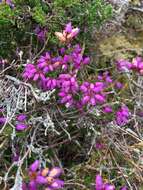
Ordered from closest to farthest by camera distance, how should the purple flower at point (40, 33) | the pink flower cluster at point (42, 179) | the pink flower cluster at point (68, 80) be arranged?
the pink flower cluster at point (42, 179), the pink flower cluster at point (68, 80), the purple flower at point (40, 33)

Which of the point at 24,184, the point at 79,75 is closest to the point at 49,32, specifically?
the point at 79,75

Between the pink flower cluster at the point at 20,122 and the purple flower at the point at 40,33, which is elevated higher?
the purple flower at the point at 40,33

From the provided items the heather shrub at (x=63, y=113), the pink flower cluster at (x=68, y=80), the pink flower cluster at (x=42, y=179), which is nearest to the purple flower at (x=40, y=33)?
the heather shrub at (x=63, y=113)

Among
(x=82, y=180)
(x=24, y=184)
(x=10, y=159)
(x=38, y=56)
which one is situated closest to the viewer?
(x=24, y=184)

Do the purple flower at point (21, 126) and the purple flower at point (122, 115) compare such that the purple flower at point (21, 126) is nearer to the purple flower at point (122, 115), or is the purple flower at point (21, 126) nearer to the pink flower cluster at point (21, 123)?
the pink flower cluster at point (21, 123)

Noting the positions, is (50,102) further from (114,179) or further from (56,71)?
(114,179)

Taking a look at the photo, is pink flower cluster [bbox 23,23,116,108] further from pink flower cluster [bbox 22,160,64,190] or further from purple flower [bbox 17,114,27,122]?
pink flower cluster [bbox 22,160,64,190]

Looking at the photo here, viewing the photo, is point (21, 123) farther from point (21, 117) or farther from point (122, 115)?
point (122, 115)

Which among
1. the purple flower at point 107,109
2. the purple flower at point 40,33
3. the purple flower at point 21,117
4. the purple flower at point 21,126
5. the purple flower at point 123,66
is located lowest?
the purple flower at point 21,126

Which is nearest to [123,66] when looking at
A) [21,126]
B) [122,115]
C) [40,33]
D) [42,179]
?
[122,115]

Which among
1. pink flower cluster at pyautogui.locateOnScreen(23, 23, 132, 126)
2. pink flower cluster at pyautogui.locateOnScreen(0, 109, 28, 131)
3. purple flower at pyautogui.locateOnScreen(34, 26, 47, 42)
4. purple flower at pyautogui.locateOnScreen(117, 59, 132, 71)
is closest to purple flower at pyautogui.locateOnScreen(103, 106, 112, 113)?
pink flower cluster at pyautogui.locateOnScreen(23, 23, 132, 126)

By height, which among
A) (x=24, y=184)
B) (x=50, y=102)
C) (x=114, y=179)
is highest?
(x=50, y=102)
